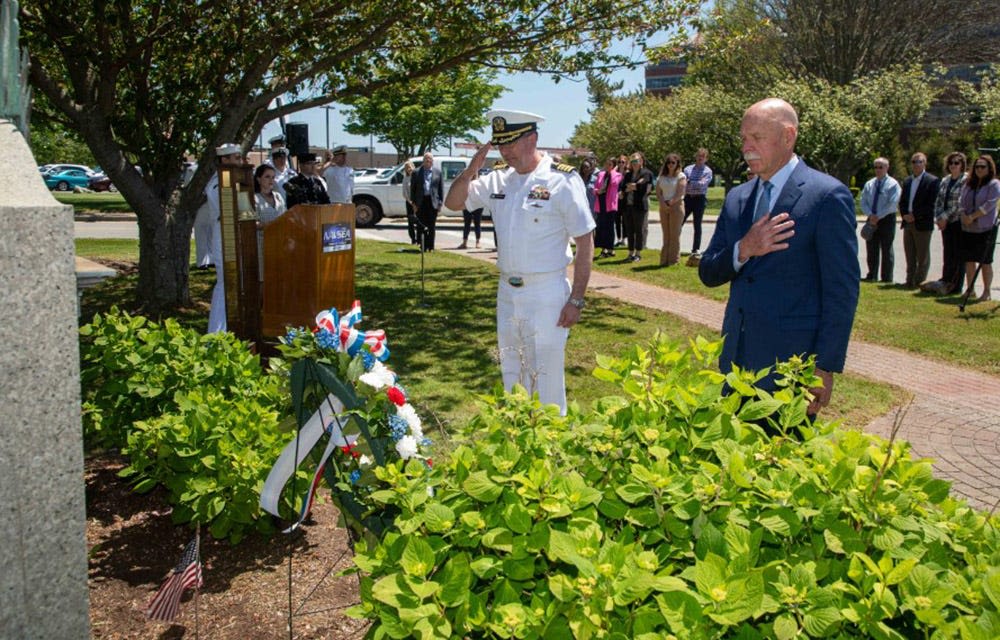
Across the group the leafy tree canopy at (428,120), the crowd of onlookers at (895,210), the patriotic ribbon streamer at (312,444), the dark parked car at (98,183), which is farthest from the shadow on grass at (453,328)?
the dark parked car at (98,183)

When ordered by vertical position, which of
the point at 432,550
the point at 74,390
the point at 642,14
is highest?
the point at 642,14

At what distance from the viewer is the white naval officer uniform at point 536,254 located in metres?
4.70

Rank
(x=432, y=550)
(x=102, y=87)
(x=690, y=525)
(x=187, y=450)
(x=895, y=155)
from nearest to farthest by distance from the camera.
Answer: (x=432, y=550)
(x=690, y=525)
(x=187, y=450)
(x=102, y=87)
(x=895, y=155)

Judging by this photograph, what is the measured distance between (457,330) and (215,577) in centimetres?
582

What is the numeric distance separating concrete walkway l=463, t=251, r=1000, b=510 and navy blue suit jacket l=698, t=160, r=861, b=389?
1.51 metres

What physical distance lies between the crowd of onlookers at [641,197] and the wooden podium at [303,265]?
896 cm

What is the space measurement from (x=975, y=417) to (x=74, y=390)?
6.64 meters

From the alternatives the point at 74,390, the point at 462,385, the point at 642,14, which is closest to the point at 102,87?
the point at 462,385

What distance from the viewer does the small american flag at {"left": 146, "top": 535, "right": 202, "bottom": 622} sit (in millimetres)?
3027

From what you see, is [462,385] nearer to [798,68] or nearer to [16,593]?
[16,593]

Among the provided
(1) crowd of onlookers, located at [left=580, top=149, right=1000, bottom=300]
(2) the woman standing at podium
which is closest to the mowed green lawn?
(2) the woman standing at podium

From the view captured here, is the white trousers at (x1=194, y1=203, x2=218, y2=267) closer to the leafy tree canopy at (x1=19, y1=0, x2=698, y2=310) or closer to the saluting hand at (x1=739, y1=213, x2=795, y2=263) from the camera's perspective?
the leafy tree canopy at (x1=19, y1=0, x2=698, y2=310)

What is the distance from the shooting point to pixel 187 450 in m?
3.98

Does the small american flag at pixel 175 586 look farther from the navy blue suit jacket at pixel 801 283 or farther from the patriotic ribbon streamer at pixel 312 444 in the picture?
the navy blue suit jacket at pixel 801 283
